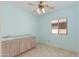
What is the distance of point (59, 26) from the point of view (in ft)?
15.1

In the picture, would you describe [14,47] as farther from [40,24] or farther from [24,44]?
[40,24]

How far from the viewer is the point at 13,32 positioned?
3.96 meters

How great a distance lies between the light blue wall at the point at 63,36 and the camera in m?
3.79

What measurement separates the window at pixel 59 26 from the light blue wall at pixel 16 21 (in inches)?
42.2

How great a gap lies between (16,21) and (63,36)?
2.27 m

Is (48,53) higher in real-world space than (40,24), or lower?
lower

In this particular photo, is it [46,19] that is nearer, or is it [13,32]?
[13,32]

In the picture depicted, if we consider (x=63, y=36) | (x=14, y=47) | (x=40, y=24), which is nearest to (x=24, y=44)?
(x=14, y=47)

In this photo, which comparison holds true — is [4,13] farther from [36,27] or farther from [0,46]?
[36,27]

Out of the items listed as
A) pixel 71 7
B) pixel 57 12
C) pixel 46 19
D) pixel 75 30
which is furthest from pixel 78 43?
pixel 46 19

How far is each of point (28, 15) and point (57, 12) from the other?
1506 millimetres

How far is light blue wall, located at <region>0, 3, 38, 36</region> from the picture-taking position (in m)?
3.57

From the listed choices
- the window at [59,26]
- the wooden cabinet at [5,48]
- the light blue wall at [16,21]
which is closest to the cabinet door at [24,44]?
the light blue wall at [16,21]

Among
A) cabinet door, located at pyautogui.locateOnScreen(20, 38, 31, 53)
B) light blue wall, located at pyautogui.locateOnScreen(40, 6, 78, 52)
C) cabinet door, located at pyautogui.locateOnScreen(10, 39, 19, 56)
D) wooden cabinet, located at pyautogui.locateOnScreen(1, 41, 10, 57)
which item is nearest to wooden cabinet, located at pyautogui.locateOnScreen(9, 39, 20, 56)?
cabinet door, located at pyautogui.locateOnScreen(10, 39, 19, 56)
